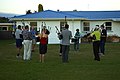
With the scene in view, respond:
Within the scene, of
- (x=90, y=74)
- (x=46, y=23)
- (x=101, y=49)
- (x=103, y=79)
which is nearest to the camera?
(x=103, y=79)

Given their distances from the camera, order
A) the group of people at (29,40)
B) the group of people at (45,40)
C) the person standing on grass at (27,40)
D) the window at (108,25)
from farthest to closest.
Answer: the window at (108,25) < the person standing on grass at (27,40) < the group of people at (29,40) < the group of people at (45,40)

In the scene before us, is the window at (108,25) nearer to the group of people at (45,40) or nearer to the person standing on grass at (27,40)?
the group of people at (45,40)

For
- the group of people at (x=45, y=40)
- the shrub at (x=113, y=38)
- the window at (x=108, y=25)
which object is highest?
the window at (x=108, y=25)

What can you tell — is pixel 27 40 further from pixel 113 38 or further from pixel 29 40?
pixel 113 38

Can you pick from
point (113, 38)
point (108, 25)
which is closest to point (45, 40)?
point (113, 38)

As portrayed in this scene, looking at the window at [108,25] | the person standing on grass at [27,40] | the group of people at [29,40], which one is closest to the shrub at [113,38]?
the window at [108,25]

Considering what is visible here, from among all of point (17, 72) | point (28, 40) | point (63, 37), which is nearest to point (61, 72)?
point (17, 72)

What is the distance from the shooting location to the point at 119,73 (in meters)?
13.9

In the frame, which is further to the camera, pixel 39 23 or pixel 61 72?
pixel 39 23

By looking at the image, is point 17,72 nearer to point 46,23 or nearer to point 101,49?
point 101,49

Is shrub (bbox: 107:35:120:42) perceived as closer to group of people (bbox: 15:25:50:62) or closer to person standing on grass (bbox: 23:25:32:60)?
group of people (bbox: 15:25:50:62)

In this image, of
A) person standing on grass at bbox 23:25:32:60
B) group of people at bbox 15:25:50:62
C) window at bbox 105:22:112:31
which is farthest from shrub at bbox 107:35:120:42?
person standing on grass at bbox 23:25:32:60

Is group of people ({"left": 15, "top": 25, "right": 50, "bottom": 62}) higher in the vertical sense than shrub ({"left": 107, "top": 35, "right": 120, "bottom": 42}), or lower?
higher

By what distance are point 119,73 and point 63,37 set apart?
16.3ft
